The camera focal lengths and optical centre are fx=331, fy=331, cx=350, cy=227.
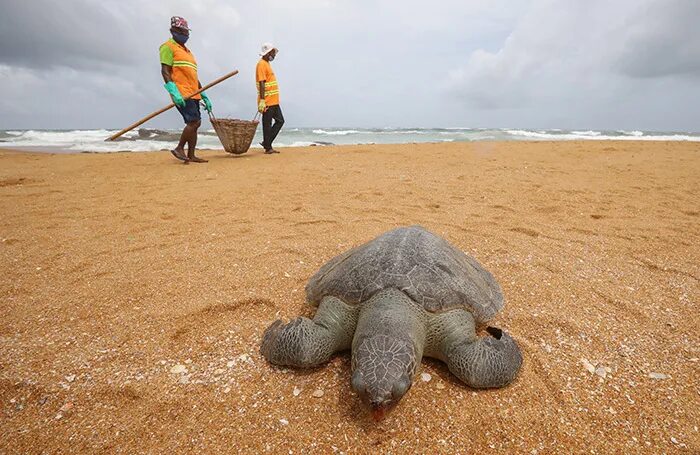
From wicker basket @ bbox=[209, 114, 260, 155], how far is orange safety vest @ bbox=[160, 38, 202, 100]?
1279mm

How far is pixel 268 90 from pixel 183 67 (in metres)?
2.51

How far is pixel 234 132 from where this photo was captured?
873 centimetres

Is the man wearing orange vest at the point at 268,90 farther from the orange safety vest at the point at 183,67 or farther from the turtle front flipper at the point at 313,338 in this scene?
the turtle front flipper at the point at 313,338

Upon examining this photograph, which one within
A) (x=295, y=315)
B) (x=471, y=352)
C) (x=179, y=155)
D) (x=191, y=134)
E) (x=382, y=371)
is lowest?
(x=295, y=315)

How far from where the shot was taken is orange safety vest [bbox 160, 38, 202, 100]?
261 inches

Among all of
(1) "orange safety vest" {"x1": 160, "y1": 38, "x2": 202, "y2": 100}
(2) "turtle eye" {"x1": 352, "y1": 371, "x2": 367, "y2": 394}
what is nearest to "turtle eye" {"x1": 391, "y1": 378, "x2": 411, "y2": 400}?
(2) "turtle eye" {"x1": 352, "y1": 371, "x2": 367, "y2": 394}

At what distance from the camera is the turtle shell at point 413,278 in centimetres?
192

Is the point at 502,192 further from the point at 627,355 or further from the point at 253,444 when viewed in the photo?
the point at 253,444

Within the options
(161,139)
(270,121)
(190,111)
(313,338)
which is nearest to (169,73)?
(190,111)

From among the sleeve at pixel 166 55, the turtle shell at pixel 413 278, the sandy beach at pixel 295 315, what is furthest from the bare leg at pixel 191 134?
the turtle shell at pixel 413 278

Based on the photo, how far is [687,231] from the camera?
3621 mm

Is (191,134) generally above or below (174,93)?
below

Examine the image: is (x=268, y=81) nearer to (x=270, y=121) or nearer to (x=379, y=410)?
(x=270, y=121)

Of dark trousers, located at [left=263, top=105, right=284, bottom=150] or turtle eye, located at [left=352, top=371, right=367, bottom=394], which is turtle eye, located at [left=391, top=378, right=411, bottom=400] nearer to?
turtle eye, located at [left=352, top=371, right=367, bottom=394]
